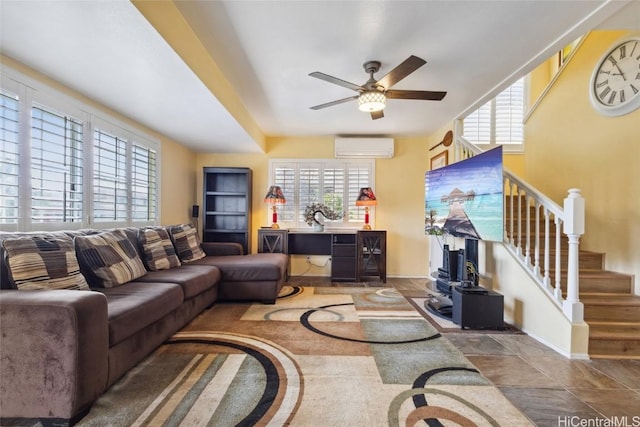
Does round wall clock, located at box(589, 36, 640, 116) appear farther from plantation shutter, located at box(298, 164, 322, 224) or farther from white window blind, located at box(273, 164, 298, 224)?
white window blind, located at box(273, 164, 298, 224)

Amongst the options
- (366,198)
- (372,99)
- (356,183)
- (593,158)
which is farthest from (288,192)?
(593,158)

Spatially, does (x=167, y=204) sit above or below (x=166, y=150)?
below

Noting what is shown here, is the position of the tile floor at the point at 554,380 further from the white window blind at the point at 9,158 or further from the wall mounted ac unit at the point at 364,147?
the white window blind at the point at 9,158

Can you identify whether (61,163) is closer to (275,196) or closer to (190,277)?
(190,277)

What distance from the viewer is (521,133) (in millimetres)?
4559

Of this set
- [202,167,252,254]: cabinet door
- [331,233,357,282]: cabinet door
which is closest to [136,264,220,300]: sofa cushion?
[202,167,252,254]: cabinet door

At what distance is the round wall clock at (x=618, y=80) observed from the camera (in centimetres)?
255

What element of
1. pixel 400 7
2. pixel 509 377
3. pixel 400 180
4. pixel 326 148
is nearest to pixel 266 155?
pixel 326 148

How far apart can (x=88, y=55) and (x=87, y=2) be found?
24.2 inches

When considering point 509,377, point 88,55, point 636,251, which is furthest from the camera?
point 636,251

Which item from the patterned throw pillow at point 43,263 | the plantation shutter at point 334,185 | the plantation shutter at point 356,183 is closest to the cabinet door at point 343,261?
the plantation shutter at point 356,183

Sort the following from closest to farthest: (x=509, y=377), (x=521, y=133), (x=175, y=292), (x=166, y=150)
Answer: (x=509, y=377), (x=175, y=292), (x=166, y=150), (x=521, y=133)

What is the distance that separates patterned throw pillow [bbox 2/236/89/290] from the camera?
5.28 ft

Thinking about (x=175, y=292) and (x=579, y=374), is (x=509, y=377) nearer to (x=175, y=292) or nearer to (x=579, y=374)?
(x=579, y=374)
